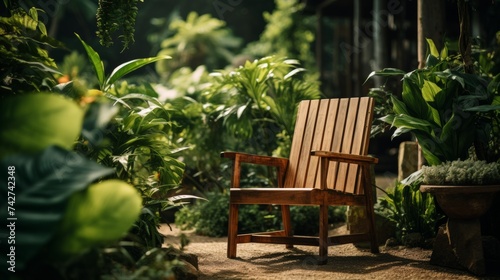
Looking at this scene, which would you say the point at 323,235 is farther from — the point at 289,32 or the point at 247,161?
the point at 289,32

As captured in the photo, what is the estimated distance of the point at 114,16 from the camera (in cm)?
361

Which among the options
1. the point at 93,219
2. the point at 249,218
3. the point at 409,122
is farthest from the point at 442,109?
the point at 93,219

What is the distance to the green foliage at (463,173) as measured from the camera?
3.72m

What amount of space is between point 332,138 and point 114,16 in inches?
77.9

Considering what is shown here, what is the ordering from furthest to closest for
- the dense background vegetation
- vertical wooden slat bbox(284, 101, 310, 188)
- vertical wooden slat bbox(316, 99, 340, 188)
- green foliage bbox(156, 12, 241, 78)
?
green foliage bbox(156, 12, 241, 78) < vertical wooden slat bbox(284, 101, 310, 188) < vertical wooden slat bbox(316, 99, 340, 188) < the dense background vegetation

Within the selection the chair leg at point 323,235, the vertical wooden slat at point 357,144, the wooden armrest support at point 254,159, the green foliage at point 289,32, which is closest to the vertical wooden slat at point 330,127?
the vertical wooden slat at point 357,144

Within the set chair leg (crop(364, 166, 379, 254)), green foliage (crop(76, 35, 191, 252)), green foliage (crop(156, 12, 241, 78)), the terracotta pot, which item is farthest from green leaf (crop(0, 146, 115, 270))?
green foliage (crop(156, 12, 241, 78))

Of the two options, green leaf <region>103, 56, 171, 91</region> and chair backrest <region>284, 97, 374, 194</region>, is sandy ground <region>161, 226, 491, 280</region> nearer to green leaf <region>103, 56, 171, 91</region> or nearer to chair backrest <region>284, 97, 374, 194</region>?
chair backrest <region>284, 97, 374, 194</region>

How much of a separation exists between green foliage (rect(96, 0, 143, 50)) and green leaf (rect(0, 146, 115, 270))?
1.70 m

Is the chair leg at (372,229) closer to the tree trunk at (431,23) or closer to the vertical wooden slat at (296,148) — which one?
the vertical wooden slat at (296,148)

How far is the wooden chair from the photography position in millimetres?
4035

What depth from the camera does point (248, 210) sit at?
6.12 m

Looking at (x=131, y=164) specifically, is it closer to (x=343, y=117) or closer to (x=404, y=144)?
(x=343, y=117)

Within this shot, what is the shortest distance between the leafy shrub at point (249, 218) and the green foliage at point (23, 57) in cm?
300
